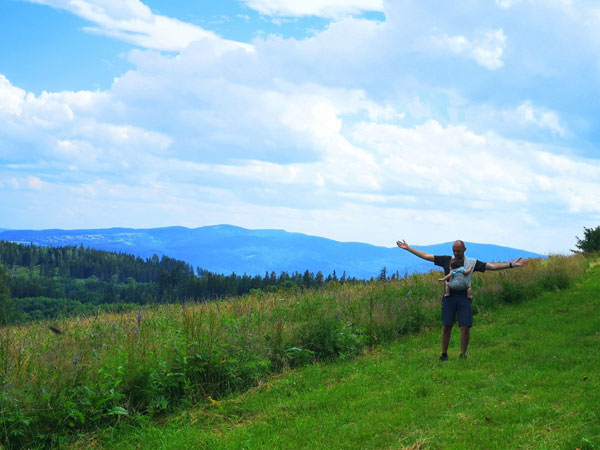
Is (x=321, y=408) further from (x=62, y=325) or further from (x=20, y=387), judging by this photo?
(x=62, y=325)

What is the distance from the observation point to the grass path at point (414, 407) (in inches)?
236

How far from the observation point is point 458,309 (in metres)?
10.3

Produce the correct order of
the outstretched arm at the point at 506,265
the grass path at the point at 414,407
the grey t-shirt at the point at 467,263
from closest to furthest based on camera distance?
1. the grass path at the point at 414,407
2. the outstretched arm at the point at 506,265
3. the grey t-shirt at the point at 467,263

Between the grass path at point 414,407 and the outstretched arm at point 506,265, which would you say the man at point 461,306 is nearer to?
the outstretched arm at point 506,265

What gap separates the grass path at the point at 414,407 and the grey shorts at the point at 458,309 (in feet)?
2.45

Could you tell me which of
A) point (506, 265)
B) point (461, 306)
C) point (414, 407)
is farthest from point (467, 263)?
point (414, 407)

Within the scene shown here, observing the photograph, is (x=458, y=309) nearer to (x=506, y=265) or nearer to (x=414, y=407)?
(x=506, y=265)

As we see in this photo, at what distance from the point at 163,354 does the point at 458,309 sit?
591 cm

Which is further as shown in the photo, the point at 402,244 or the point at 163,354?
the point at 402,244

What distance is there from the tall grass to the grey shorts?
6.86ft

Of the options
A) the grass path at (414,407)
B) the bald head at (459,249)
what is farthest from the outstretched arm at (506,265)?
the grass path at (414,407)

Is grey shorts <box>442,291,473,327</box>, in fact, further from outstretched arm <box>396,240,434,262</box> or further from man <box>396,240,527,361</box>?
outstretched arm <box>396,240,434,262</box>

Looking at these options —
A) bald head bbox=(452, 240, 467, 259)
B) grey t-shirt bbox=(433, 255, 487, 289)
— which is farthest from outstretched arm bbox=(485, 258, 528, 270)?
bald head bbox=(452, 240, 467, 259)

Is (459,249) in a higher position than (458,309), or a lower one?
higher
